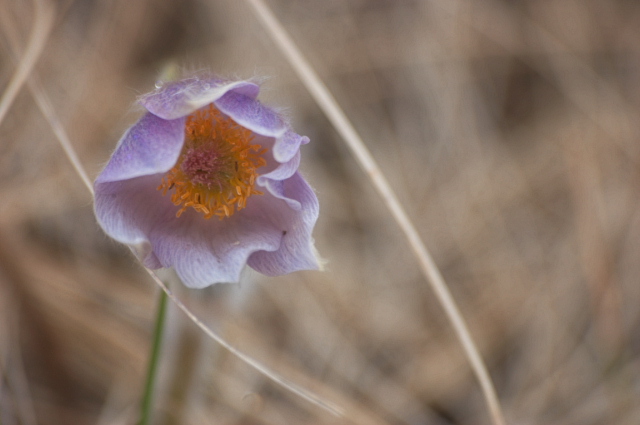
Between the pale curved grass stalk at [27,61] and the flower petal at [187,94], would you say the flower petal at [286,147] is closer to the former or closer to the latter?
the flower petal at [187,94]

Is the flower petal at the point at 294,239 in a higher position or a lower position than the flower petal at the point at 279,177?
lower

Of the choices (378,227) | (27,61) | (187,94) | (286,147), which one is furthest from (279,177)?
(378,227)

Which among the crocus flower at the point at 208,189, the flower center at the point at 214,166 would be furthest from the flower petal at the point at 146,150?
the flower center at the point at 214,166

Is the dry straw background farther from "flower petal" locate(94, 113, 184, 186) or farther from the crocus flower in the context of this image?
"flower petal" locate(94, 113, 184, 186)

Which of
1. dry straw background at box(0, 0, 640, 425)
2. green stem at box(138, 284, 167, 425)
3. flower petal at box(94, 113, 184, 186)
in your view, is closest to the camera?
flower petal at box(94, 113, 184, 186)

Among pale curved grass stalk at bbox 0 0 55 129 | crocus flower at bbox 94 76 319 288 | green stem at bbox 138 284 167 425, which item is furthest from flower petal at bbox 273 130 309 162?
pale curved grass stalk at bbox 0 0 55 129

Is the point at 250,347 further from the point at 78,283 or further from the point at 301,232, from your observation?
the point at 301,232
